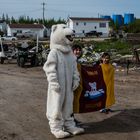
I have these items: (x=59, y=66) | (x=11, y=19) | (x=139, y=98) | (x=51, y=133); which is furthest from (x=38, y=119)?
(x=11, y=19)

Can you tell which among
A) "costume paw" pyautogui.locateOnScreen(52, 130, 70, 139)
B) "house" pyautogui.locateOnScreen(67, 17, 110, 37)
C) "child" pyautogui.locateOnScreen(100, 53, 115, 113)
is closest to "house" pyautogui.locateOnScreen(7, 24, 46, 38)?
"house" pyautogui.locateOnScreen(67, 17, 110, 37)

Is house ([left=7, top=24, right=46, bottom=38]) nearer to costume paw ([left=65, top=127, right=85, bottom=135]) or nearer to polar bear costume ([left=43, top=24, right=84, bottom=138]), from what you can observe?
polar bear costume ([left=43, top=24, right=84, bottom=138])

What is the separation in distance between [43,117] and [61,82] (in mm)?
1764

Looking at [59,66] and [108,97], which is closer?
[59,66]

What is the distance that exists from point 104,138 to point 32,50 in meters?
17.4

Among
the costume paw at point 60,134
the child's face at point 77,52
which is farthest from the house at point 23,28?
the costume paw at point 60,134

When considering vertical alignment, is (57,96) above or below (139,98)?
above

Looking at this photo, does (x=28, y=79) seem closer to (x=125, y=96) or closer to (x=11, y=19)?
(x=125, y=96)

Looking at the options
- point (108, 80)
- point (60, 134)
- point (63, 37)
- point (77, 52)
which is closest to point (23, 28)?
point (108, 80)

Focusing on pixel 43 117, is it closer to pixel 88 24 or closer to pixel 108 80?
Result: pixel 108 80

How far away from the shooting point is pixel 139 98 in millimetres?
11969

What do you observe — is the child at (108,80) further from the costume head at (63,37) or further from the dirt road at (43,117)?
the costume head at (63,37)

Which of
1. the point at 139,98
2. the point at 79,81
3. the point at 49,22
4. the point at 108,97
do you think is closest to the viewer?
the point at 79,81

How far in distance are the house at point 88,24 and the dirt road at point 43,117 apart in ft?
302
